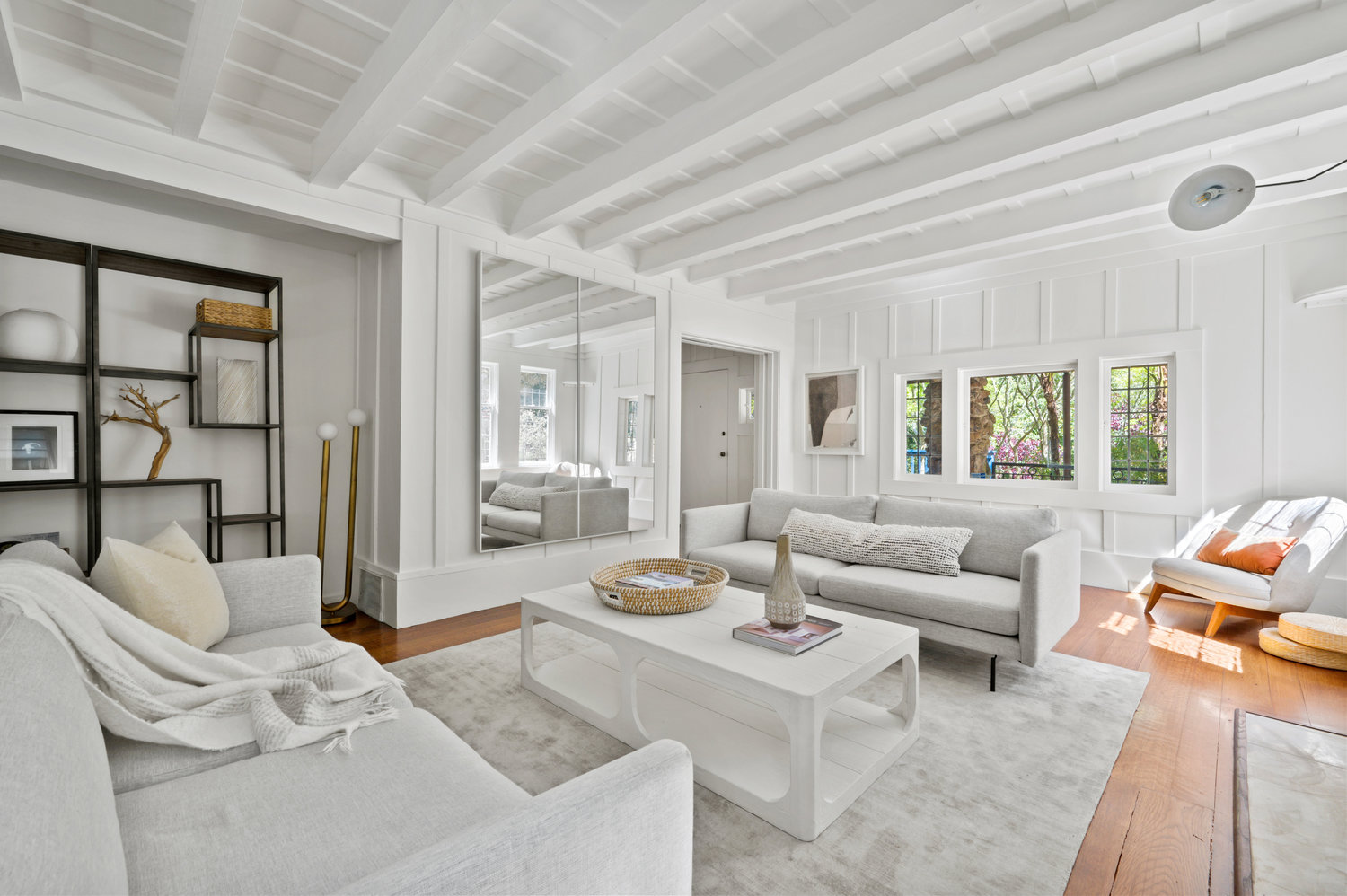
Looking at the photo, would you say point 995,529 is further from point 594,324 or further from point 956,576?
point 594,324

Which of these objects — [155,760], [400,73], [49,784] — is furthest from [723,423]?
[49,784]

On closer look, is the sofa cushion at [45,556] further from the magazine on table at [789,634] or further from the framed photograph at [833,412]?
the framed photograph at [833,412]

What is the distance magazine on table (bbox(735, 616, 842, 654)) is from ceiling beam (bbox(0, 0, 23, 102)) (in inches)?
122

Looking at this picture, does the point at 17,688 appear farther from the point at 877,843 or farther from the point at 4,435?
the point at 4,435

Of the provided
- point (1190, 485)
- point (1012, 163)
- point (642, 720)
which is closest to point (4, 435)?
point (642, 720)

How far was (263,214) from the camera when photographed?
313 cm

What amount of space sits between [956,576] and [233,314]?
4.00m

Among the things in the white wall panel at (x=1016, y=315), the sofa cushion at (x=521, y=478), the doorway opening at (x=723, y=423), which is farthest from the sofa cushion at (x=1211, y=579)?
the sofa cushion at (x=521, y=478)

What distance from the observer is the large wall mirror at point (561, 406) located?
12.6ft

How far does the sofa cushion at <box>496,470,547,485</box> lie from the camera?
3.89 metres

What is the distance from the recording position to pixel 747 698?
212 cm

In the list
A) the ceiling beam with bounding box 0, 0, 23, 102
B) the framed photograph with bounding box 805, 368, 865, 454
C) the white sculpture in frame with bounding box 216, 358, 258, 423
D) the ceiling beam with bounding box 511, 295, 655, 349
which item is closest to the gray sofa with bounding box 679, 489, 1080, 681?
the ceiling beam with bounding box 511, 295, 655, 349

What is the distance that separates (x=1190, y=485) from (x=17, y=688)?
210 inches

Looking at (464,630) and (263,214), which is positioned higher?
(263,214)
